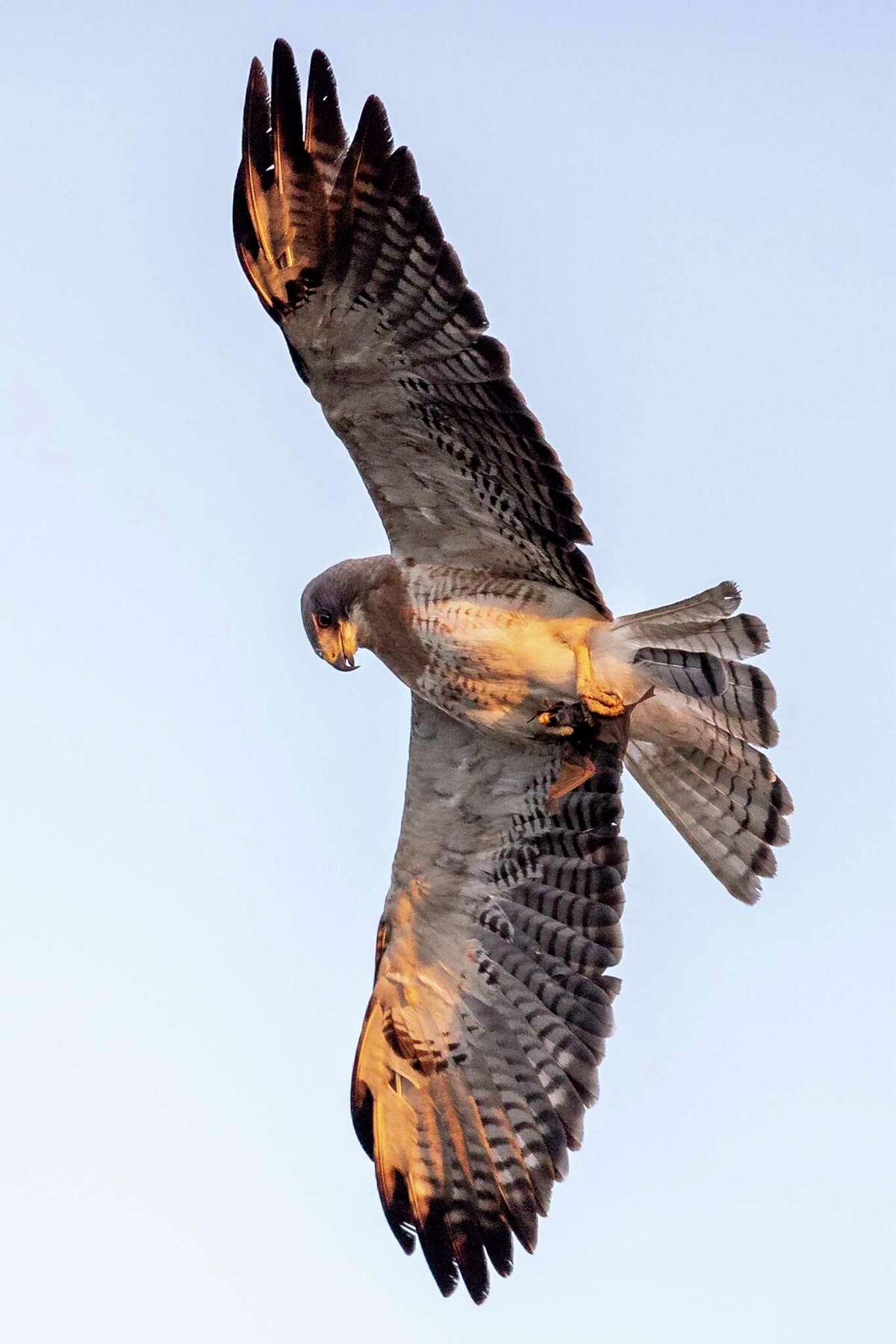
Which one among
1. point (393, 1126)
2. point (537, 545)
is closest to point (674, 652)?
point (537, 545)

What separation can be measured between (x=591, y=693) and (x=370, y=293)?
193cm

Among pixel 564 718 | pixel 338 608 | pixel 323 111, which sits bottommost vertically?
pixel 564 718

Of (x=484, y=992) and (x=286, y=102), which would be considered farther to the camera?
(x=484, y=992)

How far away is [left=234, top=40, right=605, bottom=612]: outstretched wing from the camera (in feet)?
23.8

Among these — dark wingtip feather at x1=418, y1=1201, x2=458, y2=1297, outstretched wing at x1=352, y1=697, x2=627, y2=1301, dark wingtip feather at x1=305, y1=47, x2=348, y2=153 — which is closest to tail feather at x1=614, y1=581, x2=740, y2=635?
outstretched wing at x1=352, y1=697, x2=627, y2=1301

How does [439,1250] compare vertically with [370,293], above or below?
below

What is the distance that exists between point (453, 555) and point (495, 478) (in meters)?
0.51

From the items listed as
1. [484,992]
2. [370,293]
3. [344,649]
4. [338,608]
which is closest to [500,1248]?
[484,992]

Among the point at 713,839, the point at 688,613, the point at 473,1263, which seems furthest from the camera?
the point at 713,839

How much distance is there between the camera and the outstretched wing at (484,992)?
8.72 m

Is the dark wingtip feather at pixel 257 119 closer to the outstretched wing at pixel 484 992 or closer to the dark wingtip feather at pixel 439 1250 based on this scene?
the outstretched wing at pixel 484 992

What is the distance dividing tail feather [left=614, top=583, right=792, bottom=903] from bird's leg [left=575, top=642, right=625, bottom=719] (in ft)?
0.44

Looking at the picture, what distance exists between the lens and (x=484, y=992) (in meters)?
9.05

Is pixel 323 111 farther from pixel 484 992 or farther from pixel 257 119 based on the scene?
pixel 484 992
